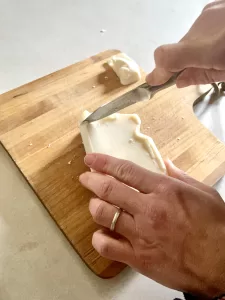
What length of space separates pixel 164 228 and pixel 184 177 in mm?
192

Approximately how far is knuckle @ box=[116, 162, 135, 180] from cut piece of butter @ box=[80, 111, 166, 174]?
148mm

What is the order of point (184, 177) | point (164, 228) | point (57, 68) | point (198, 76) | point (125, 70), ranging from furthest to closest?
1. point (57, 68)
2. point (125, 70)
3. point (198, 76)
4. point (184, 177)
5. point (164, 228)

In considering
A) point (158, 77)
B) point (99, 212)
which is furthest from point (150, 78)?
point (99, 212)

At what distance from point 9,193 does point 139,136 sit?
15.0 inches

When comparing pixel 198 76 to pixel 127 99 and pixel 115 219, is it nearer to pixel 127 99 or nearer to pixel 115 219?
pixel 127 99

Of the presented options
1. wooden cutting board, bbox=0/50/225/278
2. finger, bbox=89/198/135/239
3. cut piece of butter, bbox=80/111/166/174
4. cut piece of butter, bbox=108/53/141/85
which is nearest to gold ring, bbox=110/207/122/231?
finger, bbox=89/198/135/239

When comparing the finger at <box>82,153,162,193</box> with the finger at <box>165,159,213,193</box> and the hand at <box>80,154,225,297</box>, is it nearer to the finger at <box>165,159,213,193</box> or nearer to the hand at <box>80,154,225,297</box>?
the hand at <box>80,154,225,297</box>

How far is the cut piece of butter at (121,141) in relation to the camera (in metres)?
0.98

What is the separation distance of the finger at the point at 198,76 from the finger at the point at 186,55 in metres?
0.14

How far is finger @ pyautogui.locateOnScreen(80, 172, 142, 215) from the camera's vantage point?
78cm

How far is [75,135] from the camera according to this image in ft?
3.46

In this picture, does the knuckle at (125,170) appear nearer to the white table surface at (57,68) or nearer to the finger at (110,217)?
the finger at (110,217)

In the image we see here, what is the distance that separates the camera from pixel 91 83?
118cm

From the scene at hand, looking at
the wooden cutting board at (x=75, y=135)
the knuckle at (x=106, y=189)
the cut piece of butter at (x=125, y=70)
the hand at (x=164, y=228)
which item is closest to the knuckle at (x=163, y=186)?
the hand at (x=164, y=228)
